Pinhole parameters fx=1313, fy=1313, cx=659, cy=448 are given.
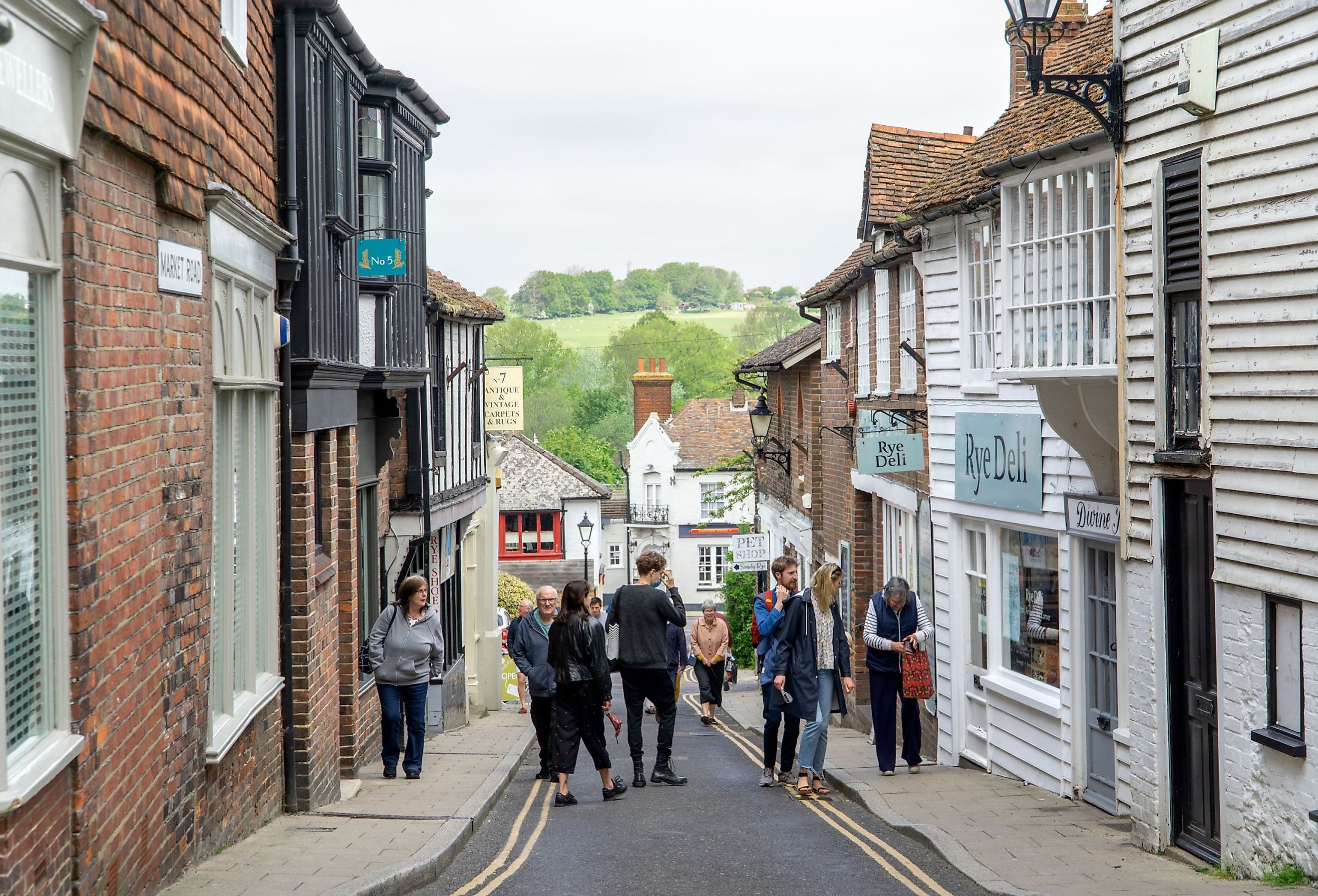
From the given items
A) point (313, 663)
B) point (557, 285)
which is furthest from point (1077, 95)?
point (557, 285)

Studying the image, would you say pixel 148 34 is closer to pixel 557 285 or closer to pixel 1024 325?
pixel 1024 325

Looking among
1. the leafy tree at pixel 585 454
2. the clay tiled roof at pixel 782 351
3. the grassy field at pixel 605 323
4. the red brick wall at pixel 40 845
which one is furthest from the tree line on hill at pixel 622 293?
the red brick wall at pixel 40 845

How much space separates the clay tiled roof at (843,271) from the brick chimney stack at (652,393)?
123 feet

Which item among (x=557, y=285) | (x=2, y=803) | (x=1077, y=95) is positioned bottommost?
(x=2, y=803)

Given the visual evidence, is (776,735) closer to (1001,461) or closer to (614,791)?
(614,791)

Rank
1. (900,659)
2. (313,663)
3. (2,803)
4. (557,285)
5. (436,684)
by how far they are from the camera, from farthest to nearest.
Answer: (557,285), (436,684), (900,659), (313,663), (2,803)

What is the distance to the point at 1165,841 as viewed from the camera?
8383 mm

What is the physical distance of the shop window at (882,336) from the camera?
1673cm

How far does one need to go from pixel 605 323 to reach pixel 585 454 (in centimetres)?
9771

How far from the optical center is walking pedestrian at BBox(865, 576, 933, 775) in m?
11.2

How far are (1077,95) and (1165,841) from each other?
4823 mm

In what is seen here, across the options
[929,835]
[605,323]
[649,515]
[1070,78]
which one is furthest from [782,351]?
[605,323]

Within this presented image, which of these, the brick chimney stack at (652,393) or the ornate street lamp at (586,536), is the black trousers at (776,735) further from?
the brick chimney stack at (652,393)

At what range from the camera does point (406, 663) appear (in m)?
11.2
